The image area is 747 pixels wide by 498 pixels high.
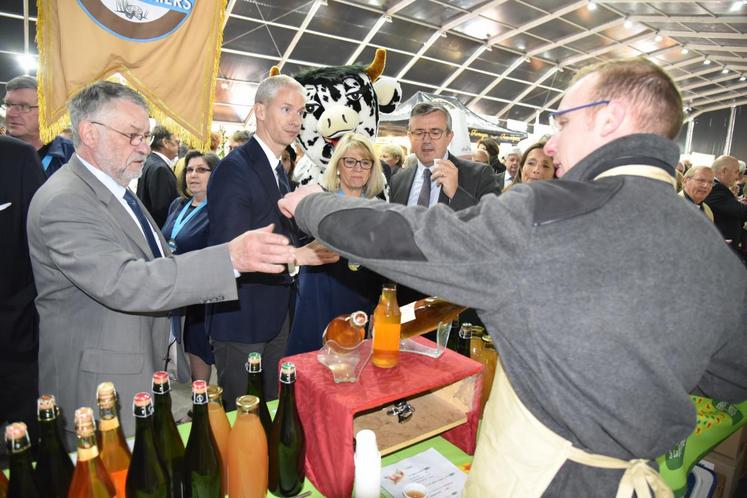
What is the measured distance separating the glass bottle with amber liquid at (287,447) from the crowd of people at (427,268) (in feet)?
1.07

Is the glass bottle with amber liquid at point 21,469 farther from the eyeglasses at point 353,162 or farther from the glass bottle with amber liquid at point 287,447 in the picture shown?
the eyeglasses at point 353,162

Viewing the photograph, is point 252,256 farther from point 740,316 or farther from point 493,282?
point 740,316

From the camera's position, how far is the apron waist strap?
2.90ft

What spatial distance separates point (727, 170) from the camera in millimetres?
5223

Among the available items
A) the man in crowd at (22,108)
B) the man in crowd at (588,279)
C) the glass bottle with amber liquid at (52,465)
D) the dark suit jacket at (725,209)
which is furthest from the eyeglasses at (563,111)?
the dark suit jacket at (725,209)

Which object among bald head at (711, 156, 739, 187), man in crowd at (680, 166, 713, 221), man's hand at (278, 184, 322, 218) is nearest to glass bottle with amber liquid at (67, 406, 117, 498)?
man's hand at (278, 184, 322, 218)

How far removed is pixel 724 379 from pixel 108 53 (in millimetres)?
2704

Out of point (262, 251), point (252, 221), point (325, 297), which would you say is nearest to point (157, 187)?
point (252, 221)

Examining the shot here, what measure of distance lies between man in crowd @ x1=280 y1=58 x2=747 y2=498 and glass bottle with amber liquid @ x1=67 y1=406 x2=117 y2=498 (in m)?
0.57

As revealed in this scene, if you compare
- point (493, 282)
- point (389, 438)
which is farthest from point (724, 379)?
point (389, 438)

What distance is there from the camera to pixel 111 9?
2.14 m

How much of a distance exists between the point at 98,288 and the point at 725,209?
5.90m

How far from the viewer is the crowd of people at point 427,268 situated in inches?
30.0

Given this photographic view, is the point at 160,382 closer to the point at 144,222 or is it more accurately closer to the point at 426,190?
the point at 144,222
